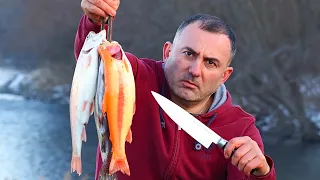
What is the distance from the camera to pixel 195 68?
330cm

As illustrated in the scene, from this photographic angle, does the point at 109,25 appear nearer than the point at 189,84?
Yes

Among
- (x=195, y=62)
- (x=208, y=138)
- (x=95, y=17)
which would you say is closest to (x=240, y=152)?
(x=208, y=138)

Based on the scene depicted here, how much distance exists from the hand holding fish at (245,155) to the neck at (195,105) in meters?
0.74

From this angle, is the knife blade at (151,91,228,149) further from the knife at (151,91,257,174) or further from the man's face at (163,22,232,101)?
the man's face at (163,22,232,101)

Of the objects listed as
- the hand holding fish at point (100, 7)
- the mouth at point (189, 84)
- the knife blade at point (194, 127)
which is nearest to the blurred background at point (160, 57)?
the mouth at point (189, 84)

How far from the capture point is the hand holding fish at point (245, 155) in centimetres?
283

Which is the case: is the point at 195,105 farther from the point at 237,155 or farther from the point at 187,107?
the point at 237,155

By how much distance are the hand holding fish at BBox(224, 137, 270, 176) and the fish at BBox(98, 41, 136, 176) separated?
55cm

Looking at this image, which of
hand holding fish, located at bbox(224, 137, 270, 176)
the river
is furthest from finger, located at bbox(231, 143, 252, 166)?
the river

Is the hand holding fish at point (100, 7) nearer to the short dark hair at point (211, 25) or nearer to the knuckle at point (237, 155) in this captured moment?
the short dark hair at point (211, 25)

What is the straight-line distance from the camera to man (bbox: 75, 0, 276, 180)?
133 inches

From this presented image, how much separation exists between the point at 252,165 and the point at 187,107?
85cm

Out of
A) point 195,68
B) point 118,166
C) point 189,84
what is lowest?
point 118,166

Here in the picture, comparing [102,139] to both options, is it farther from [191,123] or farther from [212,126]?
[212,126]
